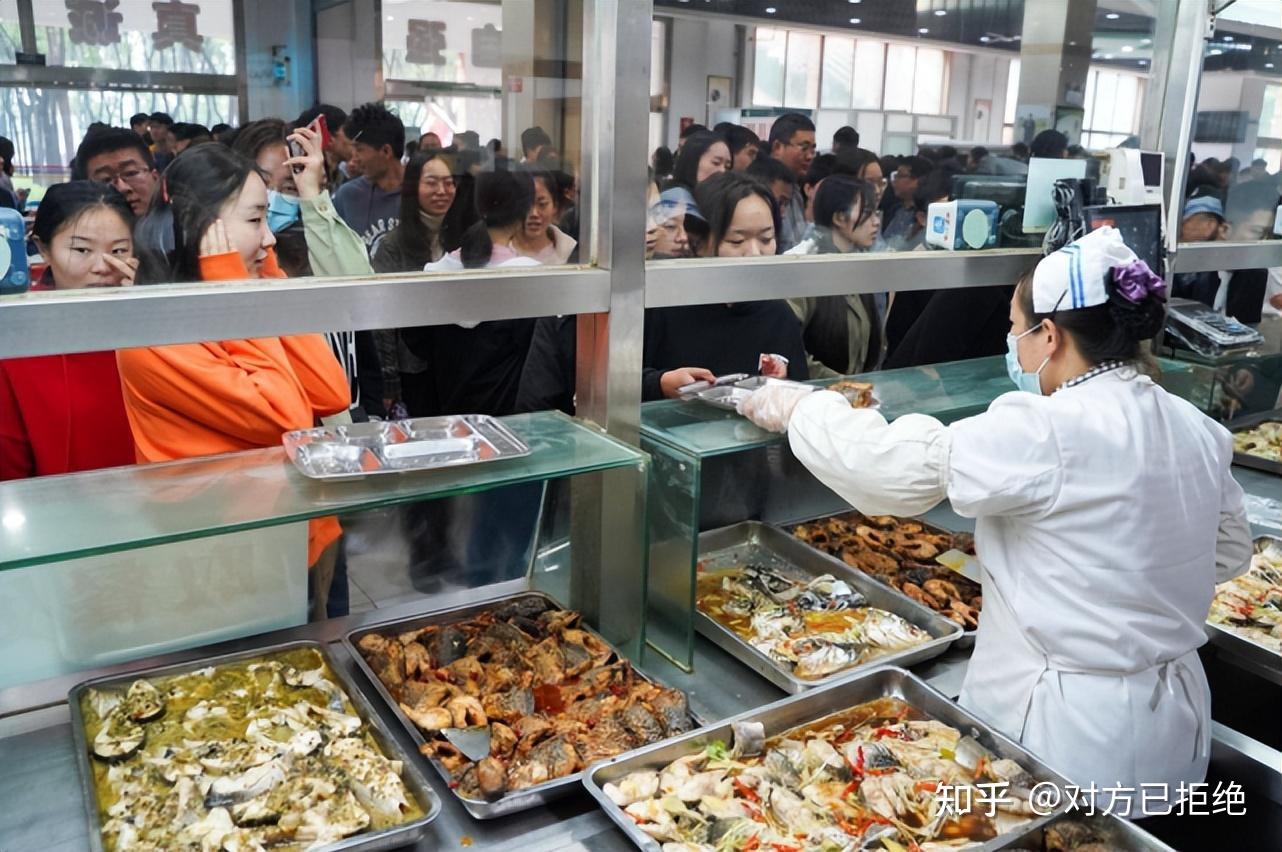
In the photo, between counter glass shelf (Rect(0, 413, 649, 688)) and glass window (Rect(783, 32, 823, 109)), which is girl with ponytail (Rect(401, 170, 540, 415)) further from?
glass window (Rect(783, 32, 823, 109))

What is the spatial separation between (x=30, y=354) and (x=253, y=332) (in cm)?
31

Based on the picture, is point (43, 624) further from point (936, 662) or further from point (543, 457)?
point (936, 662)

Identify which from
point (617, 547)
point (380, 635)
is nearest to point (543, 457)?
point (617, 547)

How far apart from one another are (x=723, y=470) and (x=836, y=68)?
38.6 inches

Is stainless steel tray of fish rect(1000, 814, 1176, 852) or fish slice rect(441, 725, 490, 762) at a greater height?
fish slice rect(441, 725, 490, 762)

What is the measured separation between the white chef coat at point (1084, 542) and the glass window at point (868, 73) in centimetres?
92

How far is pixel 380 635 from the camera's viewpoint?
202 centimetres

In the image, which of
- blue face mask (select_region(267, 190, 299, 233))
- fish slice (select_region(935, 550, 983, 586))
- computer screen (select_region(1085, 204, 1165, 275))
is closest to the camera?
blue face mask (select_region(267, 190, 299, 233))

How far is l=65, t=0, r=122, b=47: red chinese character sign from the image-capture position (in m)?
1.65

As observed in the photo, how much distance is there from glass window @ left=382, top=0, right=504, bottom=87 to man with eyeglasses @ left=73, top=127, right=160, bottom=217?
48 cm

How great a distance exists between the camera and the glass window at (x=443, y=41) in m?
1.90

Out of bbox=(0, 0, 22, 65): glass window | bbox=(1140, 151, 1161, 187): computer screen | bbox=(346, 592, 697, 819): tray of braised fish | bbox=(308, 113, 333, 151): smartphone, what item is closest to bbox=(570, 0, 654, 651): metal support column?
bbox=(346, 592, 697, 819): tray of braised fish

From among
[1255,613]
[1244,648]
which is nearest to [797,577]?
[1244,648]

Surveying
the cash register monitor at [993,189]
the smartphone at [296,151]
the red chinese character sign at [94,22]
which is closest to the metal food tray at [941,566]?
the cash register monitor at [993,189]
